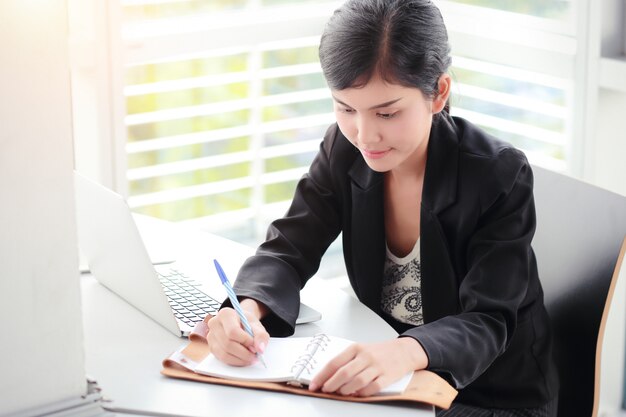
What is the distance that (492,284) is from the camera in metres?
1.58

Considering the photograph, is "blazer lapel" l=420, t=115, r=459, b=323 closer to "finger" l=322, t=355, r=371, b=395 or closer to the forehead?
the forehead

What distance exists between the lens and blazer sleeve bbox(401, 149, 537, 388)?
1.45 meters

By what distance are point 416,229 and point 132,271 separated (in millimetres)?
534

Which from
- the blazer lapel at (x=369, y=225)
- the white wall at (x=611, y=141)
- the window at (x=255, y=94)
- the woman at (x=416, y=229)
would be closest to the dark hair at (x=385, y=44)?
the woman at (x=416, y=229)

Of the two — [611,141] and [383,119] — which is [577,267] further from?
[611,141]

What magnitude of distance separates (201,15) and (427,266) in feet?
4.20

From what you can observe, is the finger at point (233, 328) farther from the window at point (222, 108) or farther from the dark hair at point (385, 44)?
the window at point (222, 108)

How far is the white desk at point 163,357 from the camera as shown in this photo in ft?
4.30

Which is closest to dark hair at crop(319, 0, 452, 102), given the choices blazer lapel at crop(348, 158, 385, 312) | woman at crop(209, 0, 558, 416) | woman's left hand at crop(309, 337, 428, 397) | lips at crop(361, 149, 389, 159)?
woman at crop(209, 0, 558, 416)

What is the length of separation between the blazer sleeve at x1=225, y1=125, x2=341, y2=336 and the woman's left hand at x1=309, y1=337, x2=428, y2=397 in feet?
0.69

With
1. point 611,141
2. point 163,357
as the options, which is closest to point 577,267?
point 163,357

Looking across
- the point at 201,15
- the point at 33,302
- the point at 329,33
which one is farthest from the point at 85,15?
the point at 33,302

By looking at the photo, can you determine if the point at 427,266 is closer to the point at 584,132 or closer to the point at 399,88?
the point at 399,88

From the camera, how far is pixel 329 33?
64.8 inches
